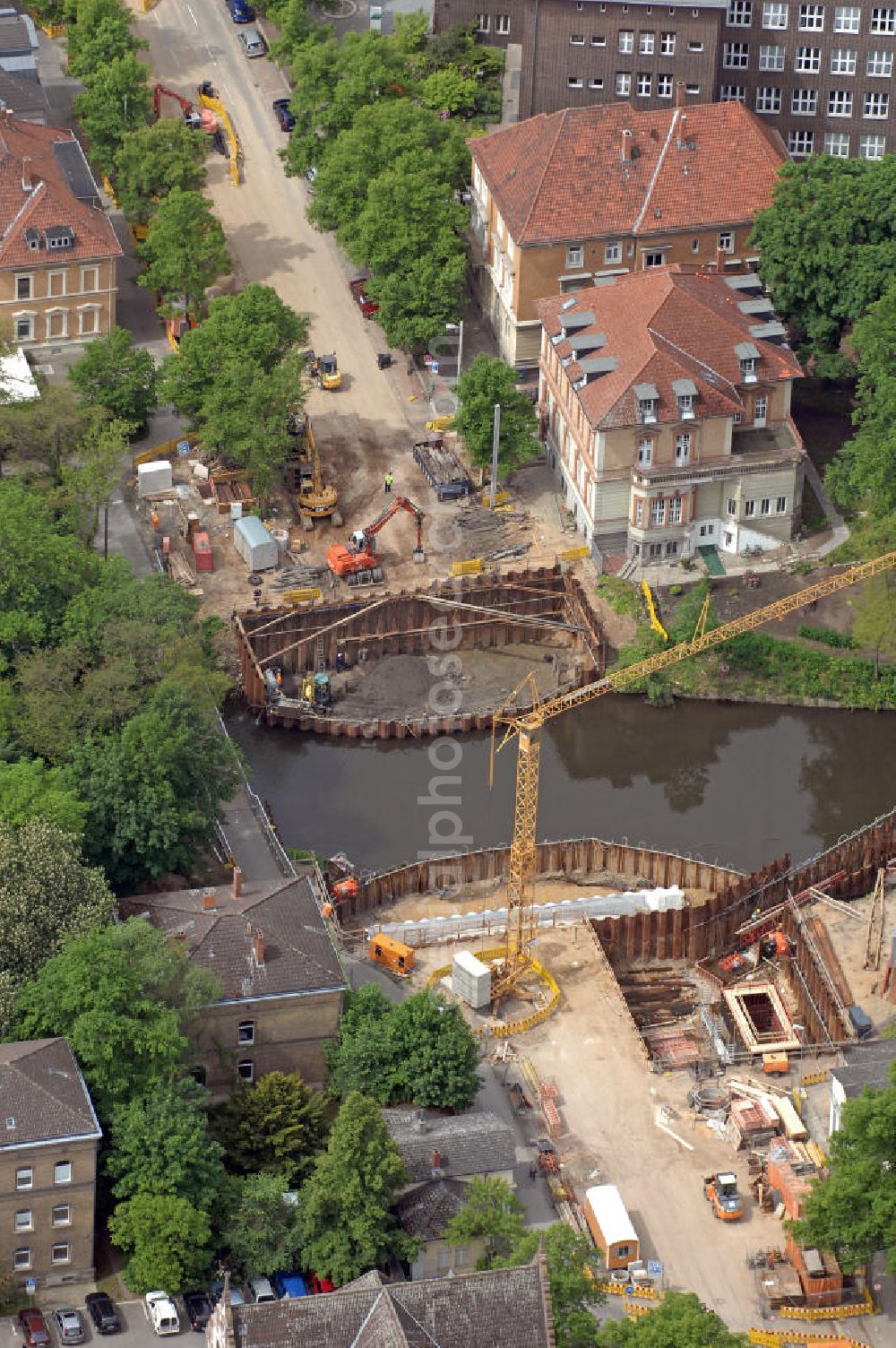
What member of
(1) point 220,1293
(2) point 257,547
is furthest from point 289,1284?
(2) point 257,547

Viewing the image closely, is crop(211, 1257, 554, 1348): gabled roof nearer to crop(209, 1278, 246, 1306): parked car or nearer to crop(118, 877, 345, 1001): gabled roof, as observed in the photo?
crop(209, 1278, 246, 1306): parked car

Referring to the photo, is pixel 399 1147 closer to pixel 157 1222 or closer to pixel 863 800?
pixel 157 1222

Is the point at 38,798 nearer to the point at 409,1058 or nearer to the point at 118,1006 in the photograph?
the point at 118,1006

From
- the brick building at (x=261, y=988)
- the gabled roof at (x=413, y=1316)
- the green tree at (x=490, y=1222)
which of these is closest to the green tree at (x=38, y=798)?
the brick building at (x=261, y=988)

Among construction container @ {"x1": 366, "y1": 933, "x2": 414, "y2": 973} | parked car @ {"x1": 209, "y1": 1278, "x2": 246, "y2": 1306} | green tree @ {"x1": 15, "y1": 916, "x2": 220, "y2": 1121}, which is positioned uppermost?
green tree @ {"x1": 15, "y1": 916, "x2": 220, "y2": 1121}

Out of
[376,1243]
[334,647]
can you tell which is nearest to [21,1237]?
[376,1243]

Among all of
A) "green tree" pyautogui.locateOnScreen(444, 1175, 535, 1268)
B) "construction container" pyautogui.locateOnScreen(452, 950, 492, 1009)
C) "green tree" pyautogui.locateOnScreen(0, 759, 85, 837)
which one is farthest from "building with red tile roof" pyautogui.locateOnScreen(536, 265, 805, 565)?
"green tree" pyautogui.locateOnScreen(444, 1175, 535, 1268)

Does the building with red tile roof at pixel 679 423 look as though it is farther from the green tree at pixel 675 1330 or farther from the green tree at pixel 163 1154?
the green tree at pixel 675 1330
